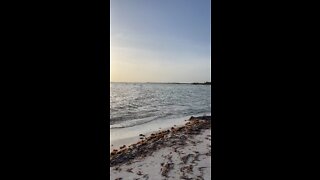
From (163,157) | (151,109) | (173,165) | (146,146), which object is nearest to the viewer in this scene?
(173,165)

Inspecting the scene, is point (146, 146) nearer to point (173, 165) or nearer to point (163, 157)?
point (163, 157)

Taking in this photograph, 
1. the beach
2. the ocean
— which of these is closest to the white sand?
the beach

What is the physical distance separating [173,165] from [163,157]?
1.93 feet

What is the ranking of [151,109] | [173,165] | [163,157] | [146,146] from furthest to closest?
[151,109]
[146,146]
[163,157]
[173,165]

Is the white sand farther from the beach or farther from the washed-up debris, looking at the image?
the washed-up debris

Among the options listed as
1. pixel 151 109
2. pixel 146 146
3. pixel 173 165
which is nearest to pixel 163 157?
pixel 173 165

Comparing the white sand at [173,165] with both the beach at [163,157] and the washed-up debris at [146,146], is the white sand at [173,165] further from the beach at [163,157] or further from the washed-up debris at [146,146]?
the washed-up debris at [146,146]

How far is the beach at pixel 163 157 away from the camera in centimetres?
389

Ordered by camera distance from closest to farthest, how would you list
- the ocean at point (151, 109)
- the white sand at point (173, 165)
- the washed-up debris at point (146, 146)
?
the white sand at point (173, 165) → the washed-up debris at point (146, 146) → the ocean at point (151, 109)

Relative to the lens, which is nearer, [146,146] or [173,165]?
[173,165]

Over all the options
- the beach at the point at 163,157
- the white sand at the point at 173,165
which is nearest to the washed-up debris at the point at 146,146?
the beach at the point at 163,157

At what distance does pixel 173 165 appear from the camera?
4.29m
